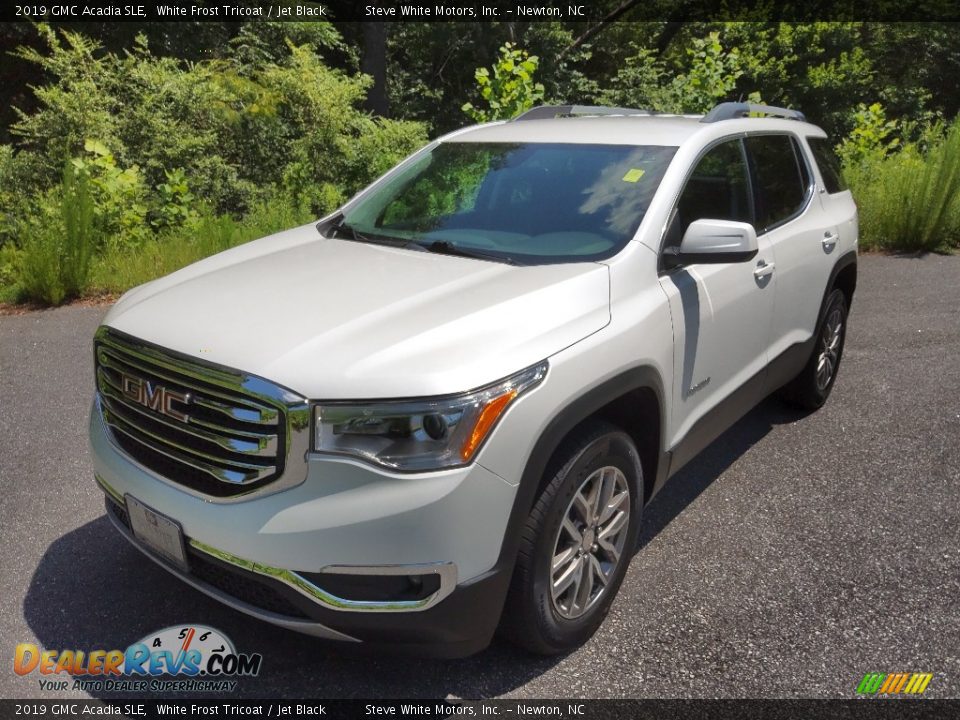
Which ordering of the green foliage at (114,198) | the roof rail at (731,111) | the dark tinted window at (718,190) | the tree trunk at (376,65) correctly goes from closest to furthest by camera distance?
the dark tinted window at (718,190) → the roof rail at (731,111) → the green foliage at (114,198) → the tree trunk at (376,65)

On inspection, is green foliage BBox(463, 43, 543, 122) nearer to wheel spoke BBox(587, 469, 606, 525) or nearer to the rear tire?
the rear tire

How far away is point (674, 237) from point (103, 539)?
279 cm

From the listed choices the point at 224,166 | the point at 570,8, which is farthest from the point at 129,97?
the point at 570,8

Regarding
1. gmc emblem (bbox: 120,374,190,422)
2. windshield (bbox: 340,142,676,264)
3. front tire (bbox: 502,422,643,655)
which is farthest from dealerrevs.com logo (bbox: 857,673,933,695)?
gmc emblem (bbox: 120,374,190,422)

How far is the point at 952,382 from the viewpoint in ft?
18.6

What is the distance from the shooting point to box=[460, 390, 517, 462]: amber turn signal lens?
2289mm

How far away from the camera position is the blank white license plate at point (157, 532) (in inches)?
99.9

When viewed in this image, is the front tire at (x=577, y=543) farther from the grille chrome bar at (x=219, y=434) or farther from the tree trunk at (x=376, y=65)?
the tree trunk at (x=376, y=65)

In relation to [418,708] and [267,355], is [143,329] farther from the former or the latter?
[418,708]

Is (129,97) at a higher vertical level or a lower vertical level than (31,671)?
higher

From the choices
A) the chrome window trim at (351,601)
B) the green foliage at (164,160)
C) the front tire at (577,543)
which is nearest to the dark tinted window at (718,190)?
the front tire at (577,543)

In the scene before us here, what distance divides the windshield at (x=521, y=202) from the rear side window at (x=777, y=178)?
2.77 ft

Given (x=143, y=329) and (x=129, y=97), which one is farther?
(x=129, y=97)

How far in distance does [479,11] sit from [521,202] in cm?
1726
